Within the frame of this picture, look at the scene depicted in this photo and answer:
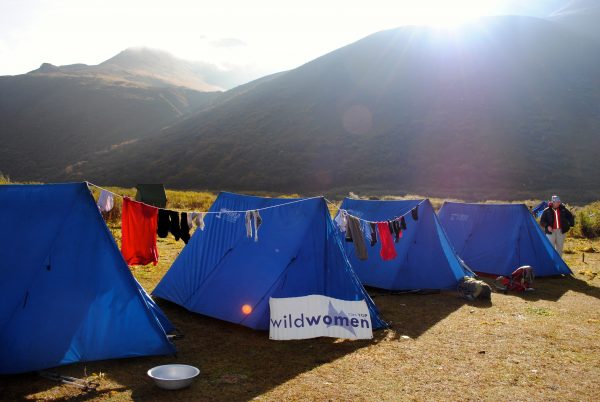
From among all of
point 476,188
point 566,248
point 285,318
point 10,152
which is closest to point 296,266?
point 285,318

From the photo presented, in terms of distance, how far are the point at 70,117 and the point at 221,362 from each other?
341 ft

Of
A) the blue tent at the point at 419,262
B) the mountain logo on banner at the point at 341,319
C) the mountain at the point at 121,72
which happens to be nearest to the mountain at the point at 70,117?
the mountain at the point at 121,72

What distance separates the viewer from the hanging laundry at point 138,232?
7953 millimetres

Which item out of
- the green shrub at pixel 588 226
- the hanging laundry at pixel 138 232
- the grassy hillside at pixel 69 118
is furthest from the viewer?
the grassy hillside at pixel 69 118

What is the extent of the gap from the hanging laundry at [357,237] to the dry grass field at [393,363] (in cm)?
137

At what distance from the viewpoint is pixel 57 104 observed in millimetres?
101625

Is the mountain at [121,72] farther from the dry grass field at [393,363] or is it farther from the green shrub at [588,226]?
the dry grass field at [393,363]

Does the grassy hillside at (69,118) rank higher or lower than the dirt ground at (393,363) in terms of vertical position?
higher

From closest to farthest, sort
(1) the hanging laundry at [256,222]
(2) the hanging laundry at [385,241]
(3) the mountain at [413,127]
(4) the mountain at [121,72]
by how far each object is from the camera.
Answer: (1) the hanging laundry at [256,222] < (2) the hanging laundry at [385,241] < (3) the mountain at [413,127] < (4) the mountain at [121,72]

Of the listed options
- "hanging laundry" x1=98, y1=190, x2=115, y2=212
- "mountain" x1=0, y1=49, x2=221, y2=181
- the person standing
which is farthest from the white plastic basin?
"mountain" x1=0, y1=49, x2=221, y2=181

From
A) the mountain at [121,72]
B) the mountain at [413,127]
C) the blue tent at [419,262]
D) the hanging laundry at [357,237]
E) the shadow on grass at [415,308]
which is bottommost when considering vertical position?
the shadow on grass at [415,308]

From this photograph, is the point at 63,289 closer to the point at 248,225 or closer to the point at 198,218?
the point at 198,218

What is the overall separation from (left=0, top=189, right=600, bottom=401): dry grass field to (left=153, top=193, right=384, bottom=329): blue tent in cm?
40

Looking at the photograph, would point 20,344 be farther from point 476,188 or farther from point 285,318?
point 476,188
